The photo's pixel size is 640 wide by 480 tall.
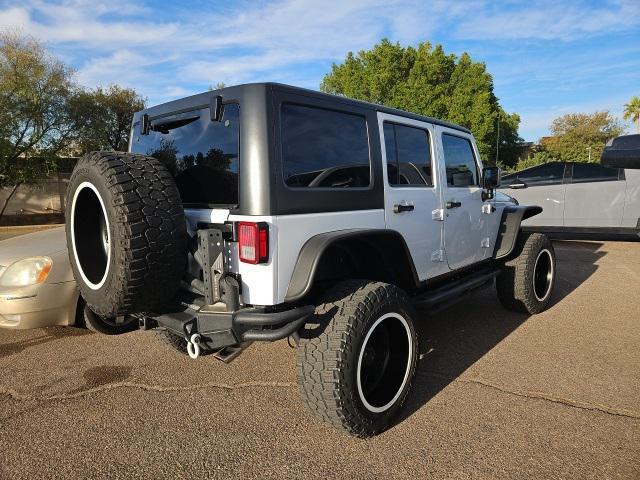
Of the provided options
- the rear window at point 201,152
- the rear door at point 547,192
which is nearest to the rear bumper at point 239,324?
the rear window at point 201,152

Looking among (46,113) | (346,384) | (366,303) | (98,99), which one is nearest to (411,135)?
(366,303)

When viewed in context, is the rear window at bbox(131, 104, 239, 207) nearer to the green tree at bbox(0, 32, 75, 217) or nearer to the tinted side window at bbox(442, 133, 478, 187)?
the tinted side window at bbox(442, 133, 478, 187)

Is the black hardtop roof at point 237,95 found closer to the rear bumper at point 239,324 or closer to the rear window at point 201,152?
the rear window at point 201,152

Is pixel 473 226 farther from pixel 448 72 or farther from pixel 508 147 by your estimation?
pixel 508 147

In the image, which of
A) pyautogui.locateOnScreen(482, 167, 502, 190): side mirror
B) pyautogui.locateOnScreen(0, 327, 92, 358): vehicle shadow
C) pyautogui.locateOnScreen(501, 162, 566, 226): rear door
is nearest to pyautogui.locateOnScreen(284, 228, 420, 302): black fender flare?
pyautogui.locateOnScreen(482, 167, 502, 190): side mirror

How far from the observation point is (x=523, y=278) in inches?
177

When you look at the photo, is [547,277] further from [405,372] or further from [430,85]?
[430,85]

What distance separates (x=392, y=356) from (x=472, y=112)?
27.5 m

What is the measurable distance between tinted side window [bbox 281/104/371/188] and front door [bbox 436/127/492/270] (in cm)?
109

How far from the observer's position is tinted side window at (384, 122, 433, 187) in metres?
3.11

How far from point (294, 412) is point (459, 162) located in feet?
8.46

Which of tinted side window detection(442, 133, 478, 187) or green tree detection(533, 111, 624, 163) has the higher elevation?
green tree detection(533, 111, 624, 163)

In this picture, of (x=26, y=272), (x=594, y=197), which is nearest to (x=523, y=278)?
(x=26, y=272)

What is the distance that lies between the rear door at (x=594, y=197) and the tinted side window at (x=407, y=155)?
612cm
